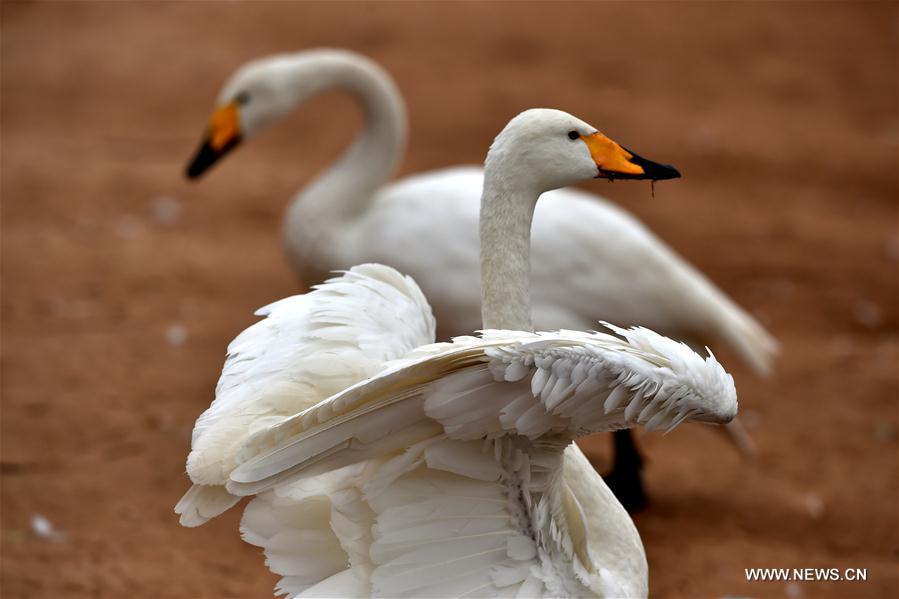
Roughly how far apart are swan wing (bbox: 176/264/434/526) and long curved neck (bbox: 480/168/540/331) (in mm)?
200

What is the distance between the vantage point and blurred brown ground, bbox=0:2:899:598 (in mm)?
4742

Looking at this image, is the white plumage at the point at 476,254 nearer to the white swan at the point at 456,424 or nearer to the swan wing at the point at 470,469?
the white swan at the point at 456,424

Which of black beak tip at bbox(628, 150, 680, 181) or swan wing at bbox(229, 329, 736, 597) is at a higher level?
black beak tip at bbox(628, 150, 680, 181)

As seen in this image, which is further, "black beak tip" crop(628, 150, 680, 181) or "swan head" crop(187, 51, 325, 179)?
"swan head" crop(187, 51, 325, 179)

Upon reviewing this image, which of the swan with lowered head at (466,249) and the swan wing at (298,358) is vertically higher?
the swan wing at (298,358)

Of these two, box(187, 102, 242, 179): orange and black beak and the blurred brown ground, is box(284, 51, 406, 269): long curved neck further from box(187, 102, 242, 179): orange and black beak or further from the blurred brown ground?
the blurred brown ground

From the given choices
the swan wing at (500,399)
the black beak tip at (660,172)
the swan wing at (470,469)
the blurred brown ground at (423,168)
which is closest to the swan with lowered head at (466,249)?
the blurred brown ground at (423,168)

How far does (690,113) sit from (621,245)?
545 centimetres

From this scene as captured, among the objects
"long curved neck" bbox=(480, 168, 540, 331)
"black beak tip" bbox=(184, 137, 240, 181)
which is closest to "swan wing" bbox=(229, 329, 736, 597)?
"long curved neck" bbox=(480, 168, 540, 331)

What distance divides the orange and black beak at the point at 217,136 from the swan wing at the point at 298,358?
2.87 meters

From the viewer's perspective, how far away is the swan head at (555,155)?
2992mm

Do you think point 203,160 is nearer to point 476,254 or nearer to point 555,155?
point 476,254

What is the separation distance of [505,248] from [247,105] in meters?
3.08

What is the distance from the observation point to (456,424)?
2.45 m
